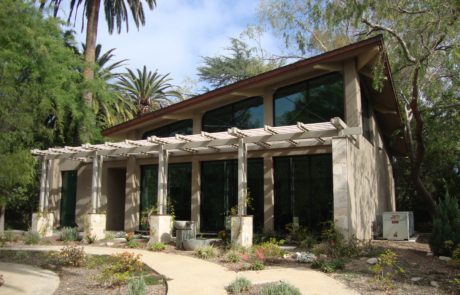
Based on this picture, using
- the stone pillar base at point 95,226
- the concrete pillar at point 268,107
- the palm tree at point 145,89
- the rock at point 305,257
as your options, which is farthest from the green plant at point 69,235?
the palm tree at point 145,89

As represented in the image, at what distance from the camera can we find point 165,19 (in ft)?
50.8

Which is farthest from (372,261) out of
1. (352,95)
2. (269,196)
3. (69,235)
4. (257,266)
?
(69,235)

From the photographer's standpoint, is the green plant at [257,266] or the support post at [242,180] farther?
the support post at [242,180]

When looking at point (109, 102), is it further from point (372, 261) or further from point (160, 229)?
point (372, 261)

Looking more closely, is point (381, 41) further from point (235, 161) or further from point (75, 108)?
point (75, 108)

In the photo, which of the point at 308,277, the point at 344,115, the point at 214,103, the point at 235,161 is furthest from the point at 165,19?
the point at 308,277

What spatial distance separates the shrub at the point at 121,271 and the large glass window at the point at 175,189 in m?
7.08

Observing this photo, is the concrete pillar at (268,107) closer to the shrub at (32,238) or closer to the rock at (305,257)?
the rock at (305,257)

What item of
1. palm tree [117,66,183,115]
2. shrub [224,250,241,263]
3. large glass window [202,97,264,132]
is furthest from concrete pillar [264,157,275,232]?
palm tree [117,66,183,115]

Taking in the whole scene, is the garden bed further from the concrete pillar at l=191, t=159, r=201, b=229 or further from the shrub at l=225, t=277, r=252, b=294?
the concrete pillar at l=191, t=159, r=201, b=229

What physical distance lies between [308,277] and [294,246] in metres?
4.03

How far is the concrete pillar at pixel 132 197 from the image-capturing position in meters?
17.5

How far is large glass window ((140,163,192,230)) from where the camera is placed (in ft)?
54.1

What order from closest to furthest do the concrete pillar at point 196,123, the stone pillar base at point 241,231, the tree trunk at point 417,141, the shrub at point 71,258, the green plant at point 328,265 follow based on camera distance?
the green plant at point 328,265 < the shrub at point 71,258 < the stone pillar base at point 241,231 < the tree trunk at point 417,141 < the concrete pillar at point 196,123
